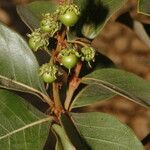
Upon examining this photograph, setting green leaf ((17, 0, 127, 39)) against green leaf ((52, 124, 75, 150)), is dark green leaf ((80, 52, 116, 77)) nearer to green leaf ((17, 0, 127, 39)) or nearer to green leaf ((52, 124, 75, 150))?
green leaf ((17, 0, 127, 39))

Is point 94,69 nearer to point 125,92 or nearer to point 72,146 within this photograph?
point 125,92

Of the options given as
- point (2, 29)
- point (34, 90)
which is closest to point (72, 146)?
point (34, 90)

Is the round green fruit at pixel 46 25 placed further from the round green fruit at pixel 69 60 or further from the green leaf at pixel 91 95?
the green leaf at pixel 91 95

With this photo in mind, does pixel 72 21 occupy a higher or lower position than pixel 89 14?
higher

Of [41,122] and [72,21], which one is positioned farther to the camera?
[41,122]

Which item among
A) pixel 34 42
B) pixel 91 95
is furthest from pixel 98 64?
pixel 34 42
